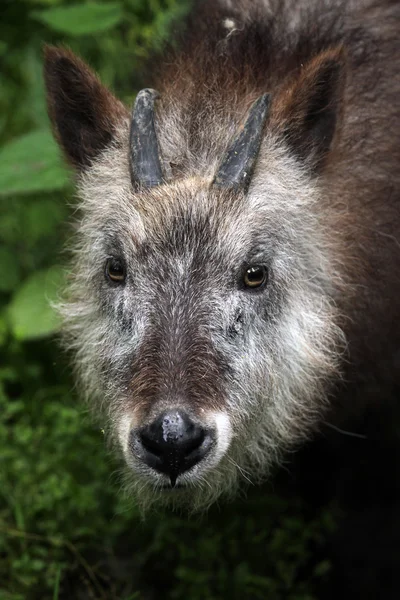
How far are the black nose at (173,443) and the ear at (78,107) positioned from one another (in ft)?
5.43

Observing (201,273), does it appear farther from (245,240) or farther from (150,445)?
(150,445)

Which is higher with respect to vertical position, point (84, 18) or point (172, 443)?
point (84, 18)

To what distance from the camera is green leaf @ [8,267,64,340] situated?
20.5ft

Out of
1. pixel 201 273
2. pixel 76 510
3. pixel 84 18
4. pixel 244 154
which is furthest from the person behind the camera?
pixel 84 18

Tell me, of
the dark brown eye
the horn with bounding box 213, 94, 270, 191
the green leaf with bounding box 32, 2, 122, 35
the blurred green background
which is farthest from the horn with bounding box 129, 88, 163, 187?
the green leaf with bounding box 32, 2, 122, 35

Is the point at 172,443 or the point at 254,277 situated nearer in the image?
the point at 172,443

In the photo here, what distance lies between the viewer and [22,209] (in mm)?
7613

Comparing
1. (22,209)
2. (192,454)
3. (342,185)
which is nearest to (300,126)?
(342,185)

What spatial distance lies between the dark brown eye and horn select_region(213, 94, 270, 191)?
14.3 inches

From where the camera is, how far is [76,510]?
19.4 ft

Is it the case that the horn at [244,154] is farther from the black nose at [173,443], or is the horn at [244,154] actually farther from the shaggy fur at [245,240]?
the black nose at [173,443]

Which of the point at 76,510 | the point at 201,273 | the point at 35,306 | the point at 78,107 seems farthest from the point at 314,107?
the point at 76,510

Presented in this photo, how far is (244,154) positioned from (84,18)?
9.92 ft

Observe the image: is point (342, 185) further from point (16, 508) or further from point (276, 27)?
point (16, 508)
